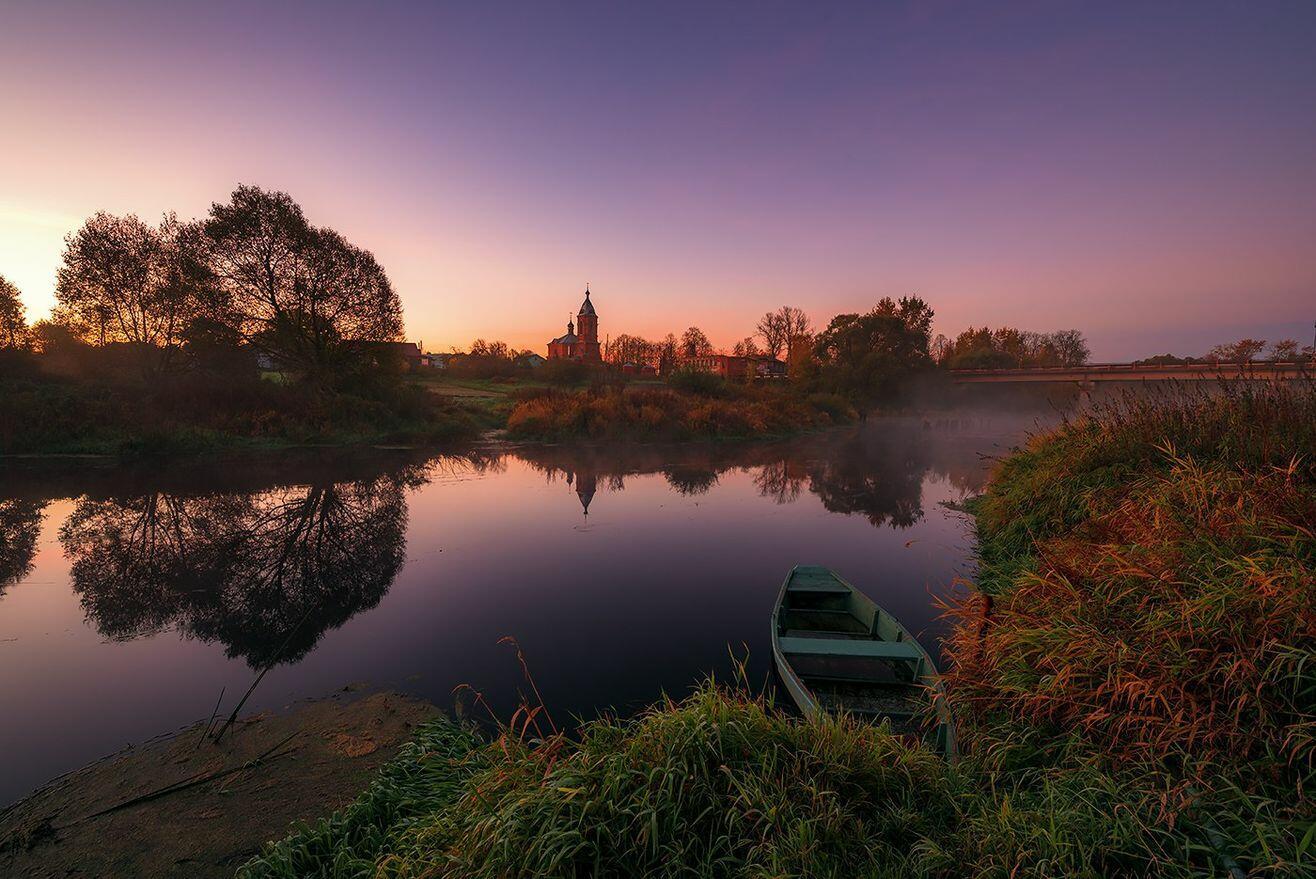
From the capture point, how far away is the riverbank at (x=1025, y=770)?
3.05 meters

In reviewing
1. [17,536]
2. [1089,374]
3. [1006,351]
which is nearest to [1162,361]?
[1089,374]

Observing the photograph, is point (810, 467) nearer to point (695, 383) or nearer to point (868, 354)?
point (695, 383)

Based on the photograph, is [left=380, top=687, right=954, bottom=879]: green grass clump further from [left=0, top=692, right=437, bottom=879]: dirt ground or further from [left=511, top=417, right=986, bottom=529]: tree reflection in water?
[left=511, top=417, right=986, bottom=529]: tree reflection in water

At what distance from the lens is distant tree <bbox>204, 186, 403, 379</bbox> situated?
95.2ft

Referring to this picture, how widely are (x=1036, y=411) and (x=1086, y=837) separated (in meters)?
76.5

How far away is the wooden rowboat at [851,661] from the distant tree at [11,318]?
141 ft

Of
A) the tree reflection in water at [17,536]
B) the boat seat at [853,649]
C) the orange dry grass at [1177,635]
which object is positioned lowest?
the boat seat at [853,649]

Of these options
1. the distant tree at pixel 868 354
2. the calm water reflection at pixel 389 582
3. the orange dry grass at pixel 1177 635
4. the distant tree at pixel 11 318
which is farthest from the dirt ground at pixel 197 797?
the distant tree at pixel 868 354

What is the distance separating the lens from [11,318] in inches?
1109

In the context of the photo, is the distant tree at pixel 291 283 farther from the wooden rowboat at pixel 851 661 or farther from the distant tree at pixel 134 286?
the wooden rowboat at pixel 851 661

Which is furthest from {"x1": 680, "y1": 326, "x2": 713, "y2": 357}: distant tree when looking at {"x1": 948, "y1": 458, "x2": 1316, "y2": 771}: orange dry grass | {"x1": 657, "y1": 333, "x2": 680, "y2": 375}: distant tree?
{"x1": 948, "y1": 458, "x2": 1316, "y2": 771}: orange dry grass

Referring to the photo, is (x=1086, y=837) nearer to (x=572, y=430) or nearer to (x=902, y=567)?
(x=902, y=567)

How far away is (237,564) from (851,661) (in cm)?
1362

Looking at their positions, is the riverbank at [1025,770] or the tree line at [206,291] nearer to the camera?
the riverbank at [1025,770]
